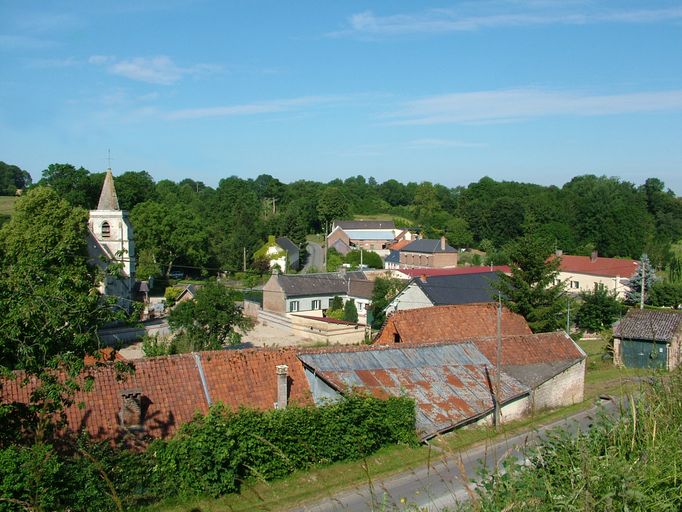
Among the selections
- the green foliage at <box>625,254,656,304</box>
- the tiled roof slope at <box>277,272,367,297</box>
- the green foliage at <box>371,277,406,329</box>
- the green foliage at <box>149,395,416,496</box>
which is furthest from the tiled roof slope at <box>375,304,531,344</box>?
the green foliage at <box>625,254,656,304</box>

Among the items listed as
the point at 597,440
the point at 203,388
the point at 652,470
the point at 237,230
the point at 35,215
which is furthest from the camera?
the point at 237,230

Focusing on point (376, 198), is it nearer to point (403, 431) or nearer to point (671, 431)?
point (403, 431)

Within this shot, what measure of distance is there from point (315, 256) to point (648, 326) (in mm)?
50319

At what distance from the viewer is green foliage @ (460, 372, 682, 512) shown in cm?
416

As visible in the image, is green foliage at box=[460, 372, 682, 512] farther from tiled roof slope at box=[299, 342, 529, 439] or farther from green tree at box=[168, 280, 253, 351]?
green tree at box=[168, 280, 253, 351]

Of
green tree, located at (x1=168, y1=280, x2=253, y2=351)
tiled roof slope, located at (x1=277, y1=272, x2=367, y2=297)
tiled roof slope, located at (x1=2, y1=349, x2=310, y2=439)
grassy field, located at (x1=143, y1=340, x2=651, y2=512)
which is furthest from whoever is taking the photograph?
tiled roof slope, located at (x1=277, y1=272, x2=367, y2=297)

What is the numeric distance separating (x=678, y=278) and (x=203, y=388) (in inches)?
2260

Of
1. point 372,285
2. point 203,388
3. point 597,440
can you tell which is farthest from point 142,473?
point 372,285

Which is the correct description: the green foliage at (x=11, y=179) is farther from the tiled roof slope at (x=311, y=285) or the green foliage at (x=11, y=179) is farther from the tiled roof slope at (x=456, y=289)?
the tiled roof slope at (x=456, y=289)

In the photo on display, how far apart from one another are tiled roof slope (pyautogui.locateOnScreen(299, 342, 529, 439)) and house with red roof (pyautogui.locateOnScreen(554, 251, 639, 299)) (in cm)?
3884

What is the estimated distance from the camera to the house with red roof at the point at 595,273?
2285 inches

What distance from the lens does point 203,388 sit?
699 inches

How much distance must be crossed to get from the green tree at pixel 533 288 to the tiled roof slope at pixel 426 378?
31.3 ft

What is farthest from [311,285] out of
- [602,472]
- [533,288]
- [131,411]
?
[602,472]
